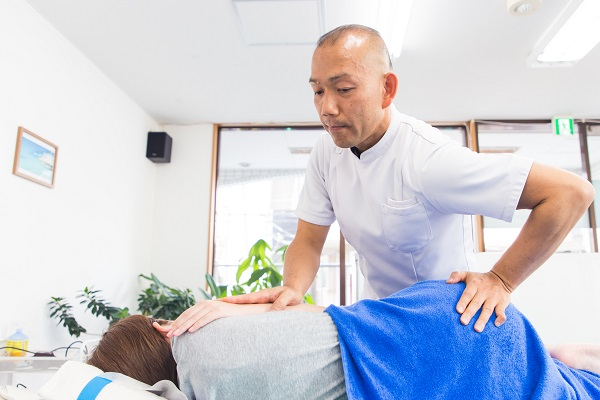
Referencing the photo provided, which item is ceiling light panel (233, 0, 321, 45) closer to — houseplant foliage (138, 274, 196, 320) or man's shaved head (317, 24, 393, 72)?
man's shaved head (317, 24, 393, 72)

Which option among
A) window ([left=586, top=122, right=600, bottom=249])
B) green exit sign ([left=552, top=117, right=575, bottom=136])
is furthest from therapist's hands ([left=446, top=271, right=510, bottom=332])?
window ([left=586, top=122, right=600, bottom=249])

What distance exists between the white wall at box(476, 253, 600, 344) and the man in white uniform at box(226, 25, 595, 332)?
3.00 feet

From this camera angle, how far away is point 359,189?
152cm

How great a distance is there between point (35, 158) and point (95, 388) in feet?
7.78

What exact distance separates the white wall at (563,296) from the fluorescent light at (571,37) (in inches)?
59.2

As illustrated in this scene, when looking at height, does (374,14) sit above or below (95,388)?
above

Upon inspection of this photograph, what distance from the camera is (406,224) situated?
1.42 m

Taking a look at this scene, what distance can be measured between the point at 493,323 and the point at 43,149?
286 cm

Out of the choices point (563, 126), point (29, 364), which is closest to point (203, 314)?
point (29, 364)

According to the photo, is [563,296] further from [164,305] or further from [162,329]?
[164,305]

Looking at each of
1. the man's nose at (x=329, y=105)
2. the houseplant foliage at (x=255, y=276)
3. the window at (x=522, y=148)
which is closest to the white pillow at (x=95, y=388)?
the man's nose at (x=329, y=105)

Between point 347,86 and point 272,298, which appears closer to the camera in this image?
point 272,298

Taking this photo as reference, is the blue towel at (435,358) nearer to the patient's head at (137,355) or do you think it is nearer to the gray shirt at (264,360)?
the gray shirt at (264,360)

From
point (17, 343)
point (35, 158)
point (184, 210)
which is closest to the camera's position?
point (17, 343)
